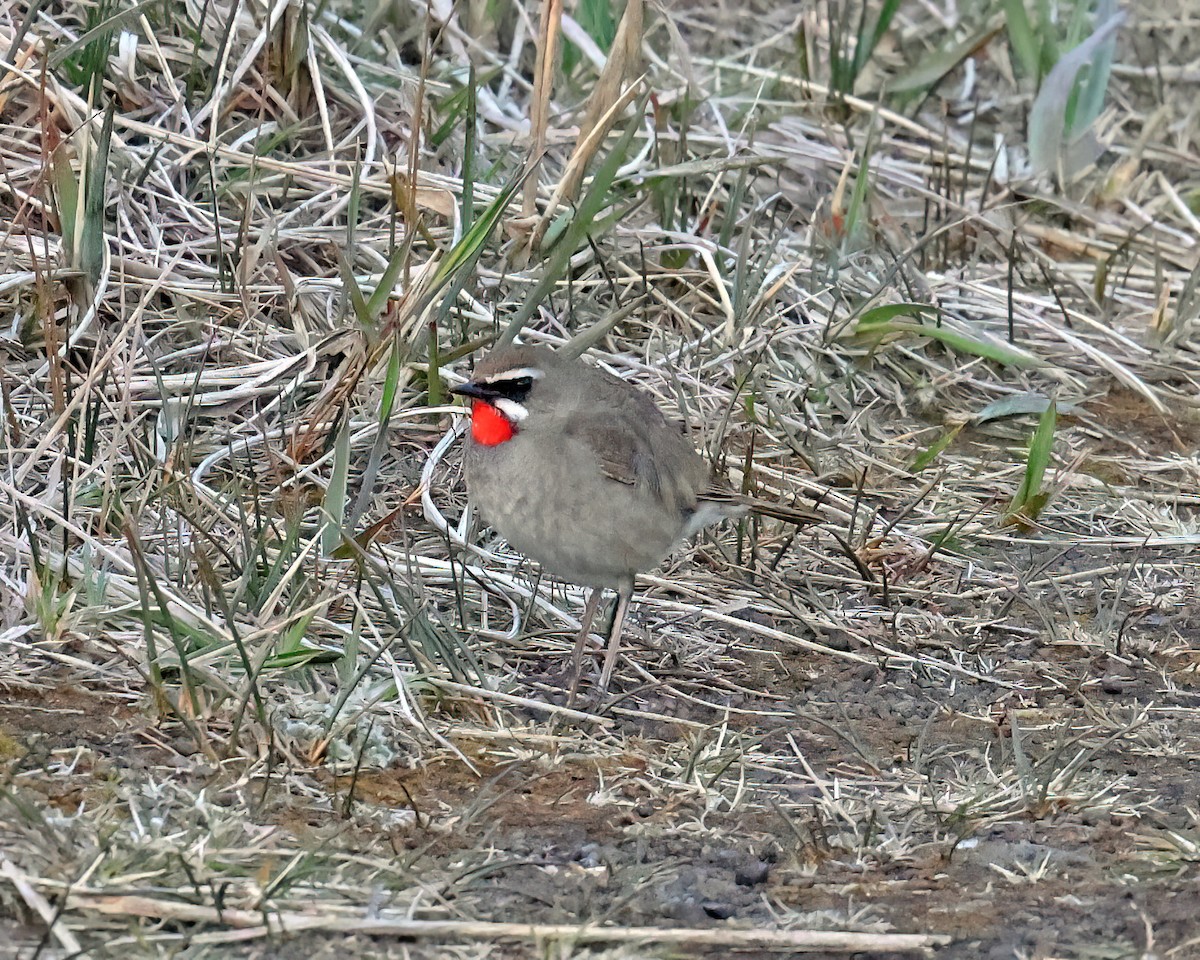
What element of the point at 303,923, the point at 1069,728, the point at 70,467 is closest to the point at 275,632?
the point at 303,923

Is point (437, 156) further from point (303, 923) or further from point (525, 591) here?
point (303, 923)

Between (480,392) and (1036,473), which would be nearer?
(480,392)

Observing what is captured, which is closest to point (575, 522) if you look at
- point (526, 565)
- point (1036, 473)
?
point (526, 565)

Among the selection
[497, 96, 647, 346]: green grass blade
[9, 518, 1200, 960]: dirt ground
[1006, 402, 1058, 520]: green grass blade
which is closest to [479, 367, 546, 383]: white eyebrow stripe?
[497, 96, 647, 346]: green grass blade

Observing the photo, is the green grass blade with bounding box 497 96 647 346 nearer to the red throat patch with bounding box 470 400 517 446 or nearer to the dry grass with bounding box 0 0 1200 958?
the dry grass with bounding box 0 0 1200 958

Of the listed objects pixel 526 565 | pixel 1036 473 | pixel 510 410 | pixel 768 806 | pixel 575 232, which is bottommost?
pixel 526 565

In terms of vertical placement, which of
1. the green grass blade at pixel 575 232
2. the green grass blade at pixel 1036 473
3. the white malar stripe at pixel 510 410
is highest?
the green grass blade at pixel 575 232

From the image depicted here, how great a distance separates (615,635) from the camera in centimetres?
480

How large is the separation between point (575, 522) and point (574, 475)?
0.13 m

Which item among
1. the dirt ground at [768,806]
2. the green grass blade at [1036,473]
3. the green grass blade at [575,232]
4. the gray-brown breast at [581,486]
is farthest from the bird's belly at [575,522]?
the green grass blade at [1036,473]

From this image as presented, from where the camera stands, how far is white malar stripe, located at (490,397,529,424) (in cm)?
472

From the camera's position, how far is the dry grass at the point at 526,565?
353 cm

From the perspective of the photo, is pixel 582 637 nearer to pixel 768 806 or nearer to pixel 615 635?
pixel 615 635

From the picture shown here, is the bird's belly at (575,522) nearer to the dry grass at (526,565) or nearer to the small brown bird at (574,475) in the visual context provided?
the small brown bird at (574,475)
